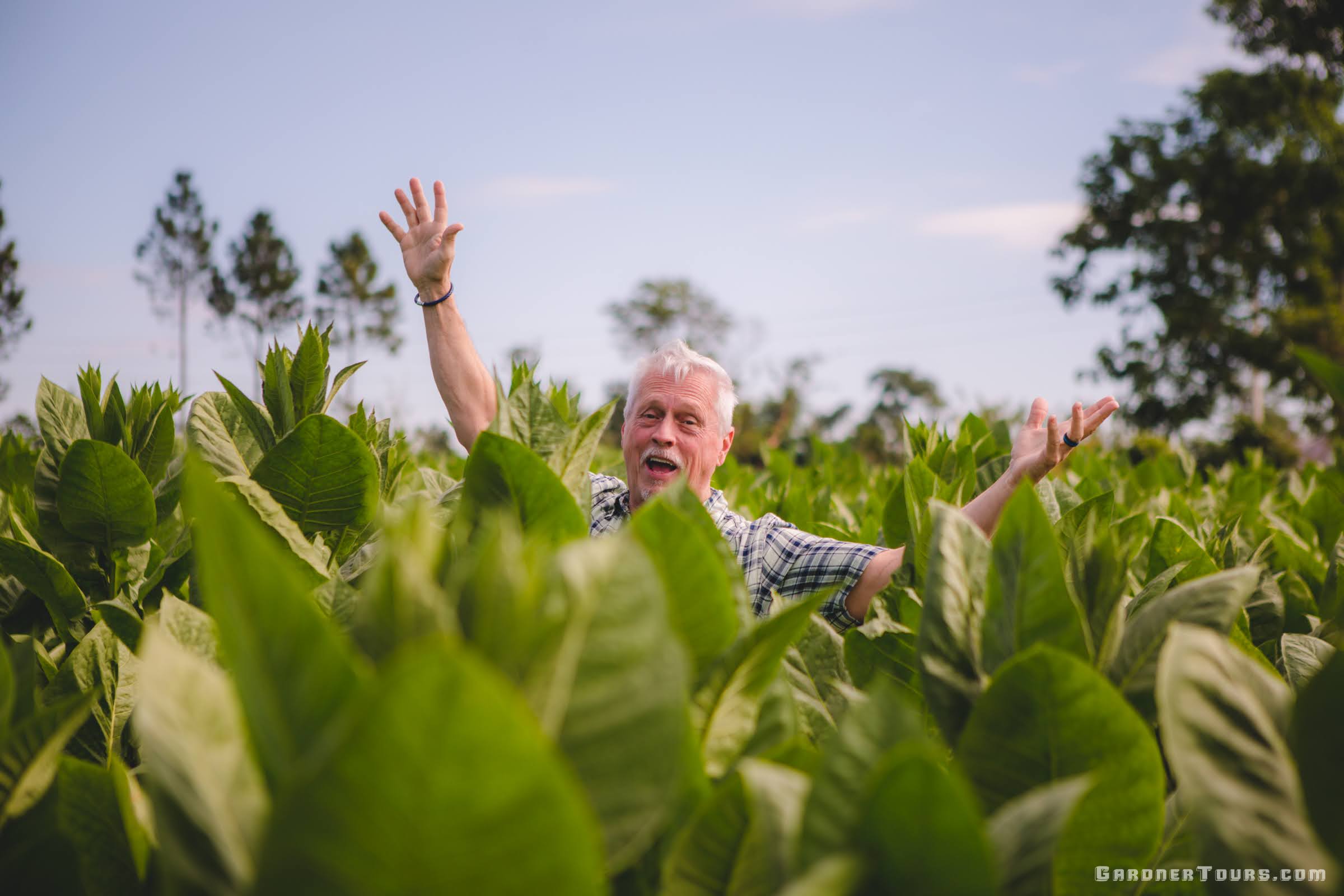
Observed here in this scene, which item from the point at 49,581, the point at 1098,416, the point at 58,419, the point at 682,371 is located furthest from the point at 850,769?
the point at 682,371

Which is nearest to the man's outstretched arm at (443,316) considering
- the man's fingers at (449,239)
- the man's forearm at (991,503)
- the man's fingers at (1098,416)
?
the man's fingers at (449,239)

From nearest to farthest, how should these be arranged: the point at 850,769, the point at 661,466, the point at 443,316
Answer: the point at 850,769, the point at 443,316, the point at 661,466

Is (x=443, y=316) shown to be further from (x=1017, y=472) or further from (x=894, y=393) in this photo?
(x=894, y=393)

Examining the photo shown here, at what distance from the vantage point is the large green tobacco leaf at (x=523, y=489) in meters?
0.89

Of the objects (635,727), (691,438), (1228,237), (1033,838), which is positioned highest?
(1228,237)

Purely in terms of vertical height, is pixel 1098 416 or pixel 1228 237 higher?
pixel 1228 237

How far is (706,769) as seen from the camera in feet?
2.63

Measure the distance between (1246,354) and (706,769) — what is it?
39.8 meters

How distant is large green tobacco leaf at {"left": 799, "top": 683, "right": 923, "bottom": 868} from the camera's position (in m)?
0.61

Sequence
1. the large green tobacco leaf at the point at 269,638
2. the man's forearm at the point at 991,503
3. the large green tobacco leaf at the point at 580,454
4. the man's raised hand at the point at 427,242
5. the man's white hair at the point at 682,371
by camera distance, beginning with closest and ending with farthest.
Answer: the large green tobacco leaf at the point at 269,638 → the large green tobacco leaf at the point at 580,454 → the man's forearm at the point at 991,503 → the man's raised hand at the point at 427,242 → the man's white hair at the point at 682,371

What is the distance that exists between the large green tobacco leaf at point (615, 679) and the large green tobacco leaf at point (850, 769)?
0.11 meters

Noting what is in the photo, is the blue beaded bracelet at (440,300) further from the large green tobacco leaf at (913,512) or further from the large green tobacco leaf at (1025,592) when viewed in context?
the large green tobacco leaf at (1025,592)

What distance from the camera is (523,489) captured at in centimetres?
91

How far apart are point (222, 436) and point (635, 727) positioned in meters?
1.19
